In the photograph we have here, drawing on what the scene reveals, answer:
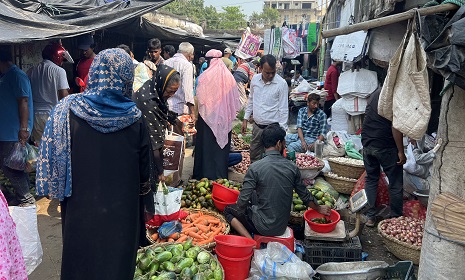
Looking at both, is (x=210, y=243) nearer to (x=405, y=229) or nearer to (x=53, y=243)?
(x=53, y=243)

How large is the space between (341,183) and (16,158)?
4.31 m

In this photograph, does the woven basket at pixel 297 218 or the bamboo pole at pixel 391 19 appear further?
the woven basket at pixel 297 218

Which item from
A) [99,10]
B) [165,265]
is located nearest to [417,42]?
[165,265]

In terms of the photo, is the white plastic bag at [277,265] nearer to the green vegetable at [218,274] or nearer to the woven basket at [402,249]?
the green vegetable at [218,274]

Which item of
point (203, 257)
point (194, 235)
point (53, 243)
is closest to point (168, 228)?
point (194, 235)

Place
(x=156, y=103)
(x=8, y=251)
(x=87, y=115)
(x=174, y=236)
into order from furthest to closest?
(x=156, y=103), (x=174, y=236), (x=87, y=115), (x=8, y=251)

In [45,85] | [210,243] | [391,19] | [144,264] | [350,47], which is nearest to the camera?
[391,19]

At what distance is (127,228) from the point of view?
2.71m

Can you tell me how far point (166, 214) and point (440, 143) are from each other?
2.43m

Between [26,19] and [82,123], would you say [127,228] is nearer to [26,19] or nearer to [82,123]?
[82,123]

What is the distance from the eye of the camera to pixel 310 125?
6.66 meters

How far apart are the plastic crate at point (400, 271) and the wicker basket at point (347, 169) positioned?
246 cm

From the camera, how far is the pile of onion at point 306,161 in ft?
19.4

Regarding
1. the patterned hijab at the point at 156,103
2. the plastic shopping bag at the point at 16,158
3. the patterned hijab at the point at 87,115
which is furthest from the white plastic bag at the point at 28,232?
the plastic shopping bag at the point at 16,158
